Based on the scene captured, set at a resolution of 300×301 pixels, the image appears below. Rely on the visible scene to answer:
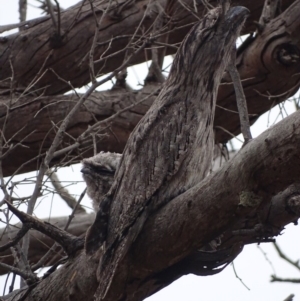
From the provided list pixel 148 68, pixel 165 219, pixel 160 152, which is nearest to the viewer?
pixel 165 219

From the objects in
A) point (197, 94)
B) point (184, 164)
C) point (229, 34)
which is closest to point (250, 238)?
point (184, 164)

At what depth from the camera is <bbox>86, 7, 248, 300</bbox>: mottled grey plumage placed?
4.15 metres

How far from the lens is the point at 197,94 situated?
4.96 m

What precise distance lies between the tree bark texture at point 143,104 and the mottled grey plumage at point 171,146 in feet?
3.92

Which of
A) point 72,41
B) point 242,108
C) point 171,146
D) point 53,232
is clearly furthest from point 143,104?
point 53,232

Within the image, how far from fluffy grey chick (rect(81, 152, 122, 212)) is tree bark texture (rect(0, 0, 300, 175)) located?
44cm

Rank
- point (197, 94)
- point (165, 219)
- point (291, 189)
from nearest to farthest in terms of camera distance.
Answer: point (291, 189)
point (165, 219)
point (197, 94)

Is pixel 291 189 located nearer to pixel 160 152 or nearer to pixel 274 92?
pixel 160 152

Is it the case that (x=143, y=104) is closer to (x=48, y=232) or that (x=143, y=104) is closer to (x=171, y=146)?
(x=171, y=146)

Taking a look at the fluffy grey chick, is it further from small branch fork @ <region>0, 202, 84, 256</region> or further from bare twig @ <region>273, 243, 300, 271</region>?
bare twig @ <region>273, 243, 300, 271</region>

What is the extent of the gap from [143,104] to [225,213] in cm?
312

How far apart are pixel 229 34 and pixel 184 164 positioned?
1106 millimetres

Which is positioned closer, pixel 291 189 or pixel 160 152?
pixel 291 189

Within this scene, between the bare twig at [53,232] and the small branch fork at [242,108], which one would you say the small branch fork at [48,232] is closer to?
the bare twig at [53,232]
